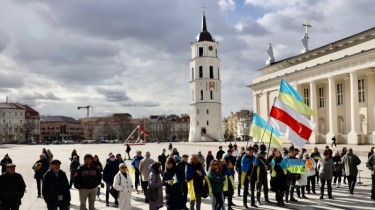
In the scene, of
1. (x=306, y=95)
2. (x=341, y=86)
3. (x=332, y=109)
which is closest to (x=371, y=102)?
(x=332, y=109)

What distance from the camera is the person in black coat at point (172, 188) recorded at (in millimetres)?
9727

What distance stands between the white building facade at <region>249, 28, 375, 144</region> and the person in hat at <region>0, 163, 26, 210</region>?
3385 centimetres

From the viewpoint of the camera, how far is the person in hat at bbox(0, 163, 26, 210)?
883 cm

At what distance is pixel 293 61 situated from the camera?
56.6 metres

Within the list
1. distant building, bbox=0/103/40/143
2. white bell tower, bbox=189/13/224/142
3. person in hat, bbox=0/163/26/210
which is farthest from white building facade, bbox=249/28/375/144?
distant building, bbox=0/103/40/143

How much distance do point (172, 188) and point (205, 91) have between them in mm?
84959

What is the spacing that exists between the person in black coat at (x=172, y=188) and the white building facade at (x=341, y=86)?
31.0 metres

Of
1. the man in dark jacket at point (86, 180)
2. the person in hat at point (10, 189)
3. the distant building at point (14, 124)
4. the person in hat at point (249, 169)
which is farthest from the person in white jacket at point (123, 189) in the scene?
the distant building at point (14, 124)

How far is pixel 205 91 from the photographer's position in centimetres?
9456

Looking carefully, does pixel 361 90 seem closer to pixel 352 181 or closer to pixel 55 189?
pixel 352 181

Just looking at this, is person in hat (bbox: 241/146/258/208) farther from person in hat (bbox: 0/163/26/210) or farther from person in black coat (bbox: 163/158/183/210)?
person in hat (bbox: 0/163/26/210)

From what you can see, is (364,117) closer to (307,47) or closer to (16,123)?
(307,47)

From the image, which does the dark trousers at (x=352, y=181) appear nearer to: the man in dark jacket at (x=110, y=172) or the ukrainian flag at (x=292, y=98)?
the ukrainian flag at (x=292, y=98)

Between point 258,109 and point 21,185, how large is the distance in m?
54.4
